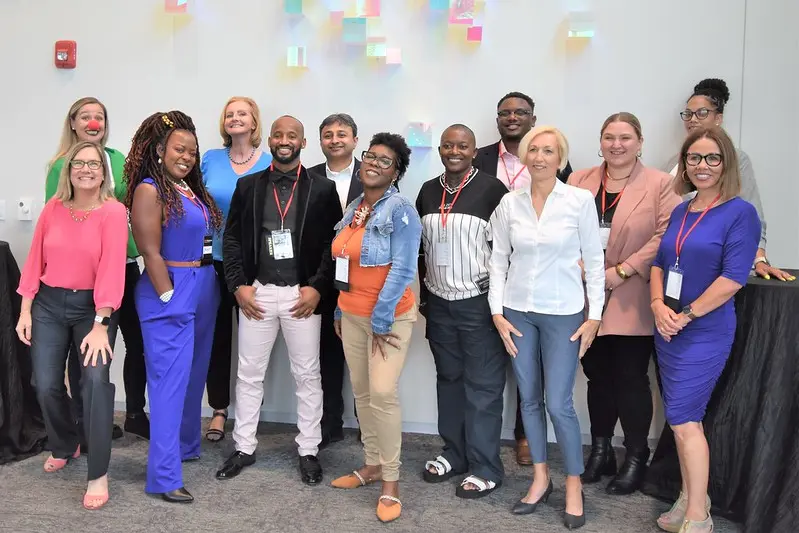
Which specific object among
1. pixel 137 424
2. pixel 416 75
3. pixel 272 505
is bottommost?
pixel 272 505

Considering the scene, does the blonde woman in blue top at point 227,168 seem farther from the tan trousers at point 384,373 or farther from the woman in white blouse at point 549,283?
the woman in white blouse at point 549,283

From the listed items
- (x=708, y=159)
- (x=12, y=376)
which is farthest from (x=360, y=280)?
(x=12, y=376)

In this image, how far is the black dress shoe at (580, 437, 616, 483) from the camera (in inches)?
118


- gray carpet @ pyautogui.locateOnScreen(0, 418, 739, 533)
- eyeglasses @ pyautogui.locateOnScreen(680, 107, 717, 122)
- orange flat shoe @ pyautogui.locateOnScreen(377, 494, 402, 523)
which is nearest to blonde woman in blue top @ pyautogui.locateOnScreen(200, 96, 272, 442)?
gray carpet @ pyautogui.locateOnScreen(0, 418, 739, 533)

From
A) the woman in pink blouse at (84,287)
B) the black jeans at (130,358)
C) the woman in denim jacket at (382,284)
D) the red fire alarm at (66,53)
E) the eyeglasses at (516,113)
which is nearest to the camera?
the woman in denim jacket at (382,284)

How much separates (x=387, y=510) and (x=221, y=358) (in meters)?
1.39

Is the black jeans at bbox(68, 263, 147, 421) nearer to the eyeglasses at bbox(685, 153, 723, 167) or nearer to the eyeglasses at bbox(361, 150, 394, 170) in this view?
the eyeglasses at bbox(361, 150, 394, 170)

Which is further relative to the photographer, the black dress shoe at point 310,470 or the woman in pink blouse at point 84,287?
the black dress shoe at point 310,470

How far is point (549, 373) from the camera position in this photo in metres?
2.55

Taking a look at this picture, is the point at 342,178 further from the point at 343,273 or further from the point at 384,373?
the point at 384,373

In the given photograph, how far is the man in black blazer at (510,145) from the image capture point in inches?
126

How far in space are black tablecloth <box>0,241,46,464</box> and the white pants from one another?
112 centimetres

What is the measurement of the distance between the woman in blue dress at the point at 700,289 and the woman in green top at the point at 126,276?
2374 mm

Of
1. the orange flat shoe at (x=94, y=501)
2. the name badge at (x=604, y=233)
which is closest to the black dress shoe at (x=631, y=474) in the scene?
the name badge at (x=604, y=233)
